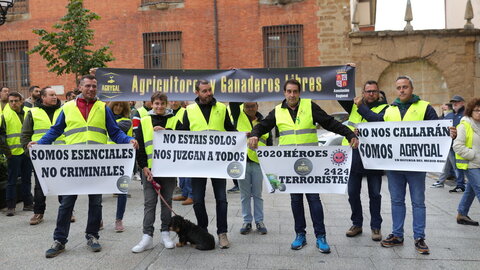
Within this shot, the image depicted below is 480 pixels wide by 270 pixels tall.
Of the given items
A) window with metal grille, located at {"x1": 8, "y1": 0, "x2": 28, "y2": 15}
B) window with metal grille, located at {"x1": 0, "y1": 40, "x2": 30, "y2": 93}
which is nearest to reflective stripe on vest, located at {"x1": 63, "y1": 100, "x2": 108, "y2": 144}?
window with metal grille, located at {"x1": 0, "y1": 40, "x2": 30, "y2": 93}

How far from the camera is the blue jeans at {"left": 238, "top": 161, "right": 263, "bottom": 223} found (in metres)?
6.00

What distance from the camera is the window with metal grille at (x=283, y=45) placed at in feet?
60.0

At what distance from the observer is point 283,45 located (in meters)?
18.4

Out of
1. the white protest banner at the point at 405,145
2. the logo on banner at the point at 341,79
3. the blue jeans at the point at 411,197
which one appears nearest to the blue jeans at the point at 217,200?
the white protest banner at the point at 405,145

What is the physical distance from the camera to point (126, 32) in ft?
62.5

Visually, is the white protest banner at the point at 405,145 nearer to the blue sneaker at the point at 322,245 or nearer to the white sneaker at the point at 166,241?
the blue sneaker at the point at 322,245

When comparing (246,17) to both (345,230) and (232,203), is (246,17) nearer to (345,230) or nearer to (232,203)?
(232,203)

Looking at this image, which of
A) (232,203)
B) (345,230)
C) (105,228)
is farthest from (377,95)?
(105,228)

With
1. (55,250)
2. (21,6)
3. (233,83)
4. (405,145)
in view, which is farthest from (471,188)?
(21,6)

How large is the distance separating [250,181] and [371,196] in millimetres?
1711

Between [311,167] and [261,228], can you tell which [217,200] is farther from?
[311,167]

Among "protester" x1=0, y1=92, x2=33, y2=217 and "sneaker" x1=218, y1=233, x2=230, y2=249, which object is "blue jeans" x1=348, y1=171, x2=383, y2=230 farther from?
"protester" x1=0, y1=92, x2=33, y2=217

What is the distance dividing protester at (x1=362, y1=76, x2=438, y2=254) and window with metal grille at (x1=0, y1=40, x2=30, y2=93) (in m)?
18.9

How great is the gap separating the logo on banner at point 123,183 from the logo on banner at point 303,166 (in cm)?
207
